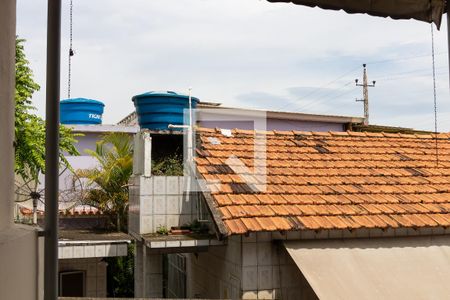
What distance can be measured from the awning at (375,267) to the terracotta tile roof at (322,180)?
0.92ft

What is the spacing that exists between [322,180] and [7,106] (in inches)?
274

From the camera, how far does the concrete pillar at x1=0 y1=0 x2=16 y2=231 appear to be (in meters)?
1.37

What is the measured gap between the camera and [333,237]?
670 centimetres

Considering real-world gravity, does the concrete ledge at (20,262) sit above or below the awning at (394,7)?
below

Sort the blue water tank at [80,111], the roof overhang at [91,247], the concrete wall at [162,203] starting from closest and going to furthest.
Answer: the concrete wall at [162,203] → the roof overhang at [91,247] → the blue water tank at [80,111]

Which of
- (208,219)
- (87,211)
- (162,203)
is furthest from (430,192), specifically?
(87,211)

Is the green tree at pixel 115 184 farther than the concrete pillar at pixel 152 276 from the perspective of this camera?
Yes

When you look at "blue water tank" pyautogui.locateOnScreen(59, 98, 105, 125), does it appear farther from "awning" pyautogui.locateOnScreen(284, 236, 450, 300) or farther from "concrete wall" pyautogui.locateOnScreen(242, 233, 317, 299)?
"awning" pyautogui.locateOnScreen(284, 236, 450, 300)

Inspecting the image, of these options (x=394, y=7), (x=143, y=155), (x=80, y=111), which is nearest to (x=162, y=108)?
(x=143, y=155)

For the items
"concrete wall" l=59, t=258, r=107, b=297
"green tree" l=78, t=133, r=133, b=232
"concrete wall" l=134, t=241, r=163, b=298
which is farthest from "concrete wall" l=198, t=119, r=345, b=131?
"concrete wall" l=134, t=241, r=163, b=298

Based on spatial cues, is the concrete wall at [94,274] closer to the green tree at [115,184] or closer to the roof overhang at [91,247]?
the green tree at [115,184]

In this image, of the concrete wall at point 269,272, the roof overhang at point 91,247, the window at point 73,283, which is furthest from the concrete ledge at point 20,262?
the window at point 73,283

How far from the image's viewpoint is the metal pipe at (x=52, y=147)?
152 centimetres

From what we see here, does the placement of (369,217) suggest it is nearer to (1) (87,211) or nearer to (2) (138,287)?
(2) (138,287)
